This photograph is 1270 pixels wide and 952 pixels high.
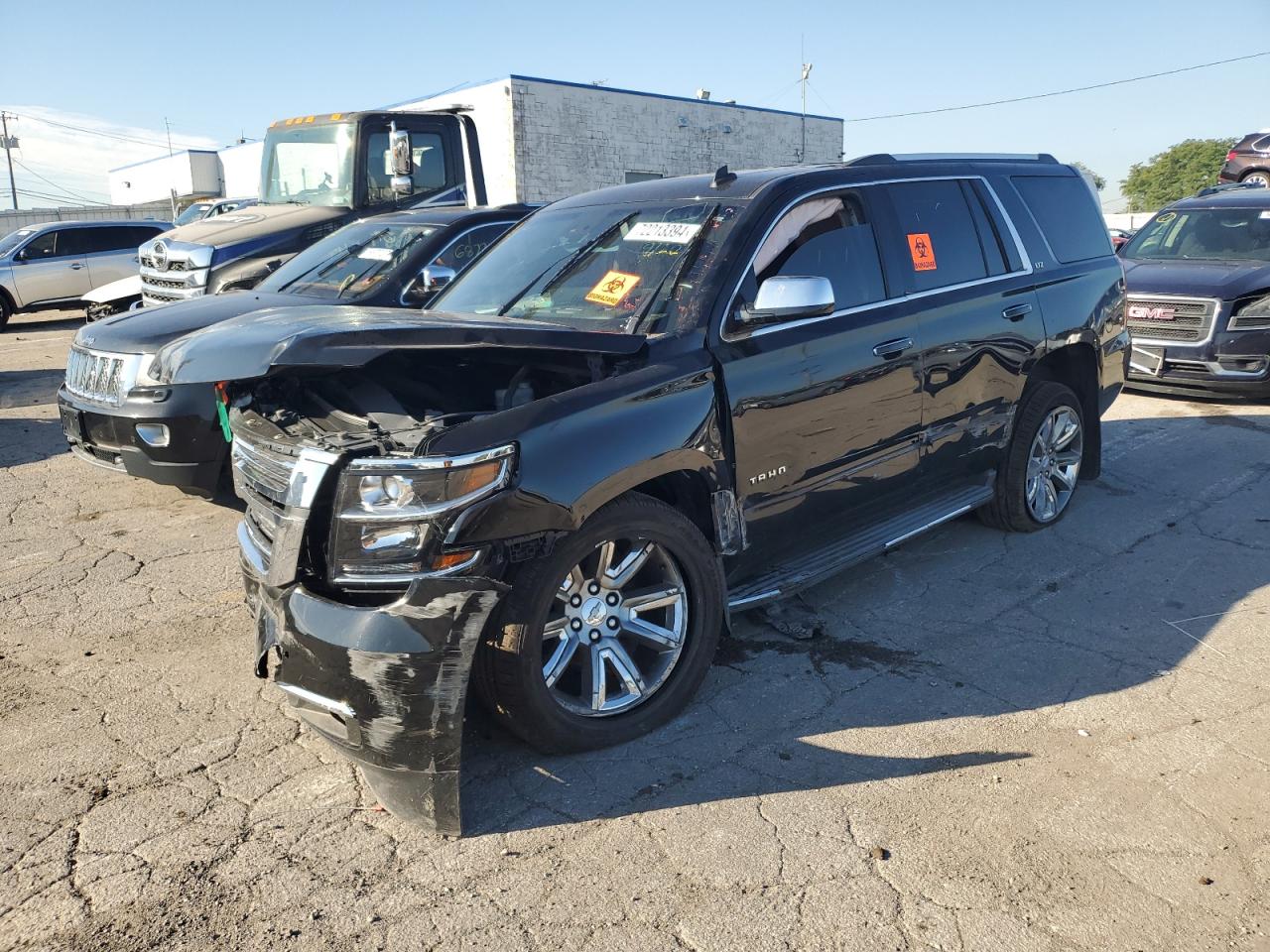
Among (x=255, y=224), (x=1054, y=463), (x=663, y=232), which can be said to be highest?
(x=255, y=224)

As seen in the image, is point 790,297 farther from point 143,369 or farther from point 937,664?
point 143,369

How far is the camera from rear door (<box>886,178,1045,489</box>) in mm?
4719

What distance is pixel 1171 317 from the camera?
9.22 metres

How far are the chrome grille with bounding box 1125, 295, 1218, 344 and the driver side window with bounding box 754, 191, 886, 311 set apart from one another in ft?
18.4

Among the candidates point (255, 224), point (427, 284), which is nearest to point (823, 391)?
point (427, 284)

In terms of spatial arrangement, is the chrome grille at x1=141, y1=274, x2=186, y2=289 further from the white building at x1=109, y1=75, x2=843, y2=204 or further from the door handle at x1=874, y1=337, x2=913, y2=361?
the white building at x1=109, y1=75, x2=843, y2=204

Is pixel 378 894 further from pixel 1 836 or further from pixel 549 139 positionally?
pixel 549 139

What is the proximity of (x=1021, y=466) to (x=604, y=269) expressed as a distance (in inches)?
105

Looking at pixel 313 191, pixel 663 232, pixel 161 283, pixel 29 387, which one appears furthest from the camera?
pixel 29 387

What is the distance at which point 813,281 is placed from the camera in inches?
149

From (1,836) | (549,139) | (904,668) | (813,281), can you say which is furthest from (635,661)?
(549,139)

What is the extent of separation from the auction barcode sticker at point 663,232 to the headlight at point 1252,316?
22.8ft

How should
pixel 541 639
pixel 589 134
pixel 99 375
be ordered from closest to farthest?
1. pixel 541 639
2. pixel 99 375
3. pixel 589 134

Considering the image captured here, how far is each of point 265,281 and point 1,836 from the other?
567 cm
